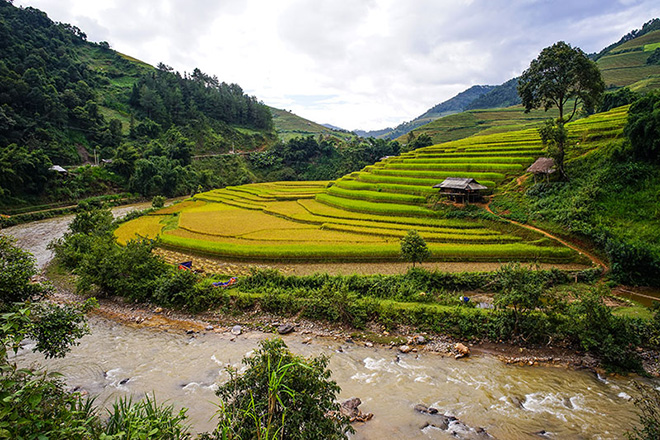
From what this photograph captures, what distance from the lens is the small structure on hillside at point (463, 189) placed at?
2606 cm

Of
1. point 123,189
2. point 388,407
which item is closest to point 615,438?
point 388,407

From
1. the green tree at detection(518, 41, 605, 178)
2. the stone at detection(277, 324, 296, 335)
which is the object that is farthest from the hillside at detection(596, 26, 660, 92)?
the stone at detection(277, 324, 296, 335)

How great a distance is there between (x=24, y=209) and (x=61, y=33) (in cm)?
8010

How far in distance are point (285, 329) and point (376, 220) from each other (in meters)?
15.4

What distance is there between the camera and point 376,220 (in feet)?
Answer: 88.6

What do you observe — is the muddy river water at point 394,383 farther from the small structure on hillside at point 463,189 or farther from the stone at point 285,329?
the small structure on hillside at point 463,189

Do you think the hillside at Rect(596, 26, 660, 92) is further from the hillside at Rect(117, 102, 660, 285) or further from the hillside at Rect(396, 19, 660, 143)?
the hillside at Rect(117, 102, 660, 285)

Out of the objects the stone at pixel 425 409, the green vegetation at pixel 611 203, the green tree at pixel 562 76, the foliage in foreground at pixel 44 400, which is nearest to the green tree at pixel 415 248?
the stone at pixel 425 409

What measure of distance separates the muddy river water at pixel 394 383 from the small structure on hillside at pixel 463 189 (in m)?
17.6

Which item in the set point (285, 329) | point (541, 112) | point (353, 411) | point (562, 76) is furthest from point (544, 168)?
point (541, 112)

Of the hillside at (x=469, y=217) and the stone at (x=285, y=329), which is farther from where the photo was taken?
the hillside at (x=469, y=217)

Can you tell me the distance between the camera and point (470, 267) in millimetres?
18234

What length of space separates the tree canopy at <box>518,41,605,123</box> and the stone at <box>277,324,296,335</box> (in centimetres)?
3125

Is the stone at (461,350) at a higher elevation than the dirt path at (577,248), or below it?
below
